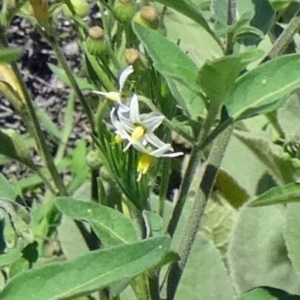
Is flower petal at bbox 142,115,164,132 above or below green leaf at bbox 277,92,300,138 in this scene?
above

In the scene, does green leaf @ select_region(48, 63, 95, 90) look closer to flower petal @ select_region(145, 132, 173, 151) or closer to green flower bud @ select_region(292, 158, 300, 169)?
green flower bud @ select_region(292, 158, 300, 169)

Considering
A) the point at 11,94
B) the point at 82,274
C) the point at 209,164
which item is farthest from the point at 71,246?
the point at 82,274

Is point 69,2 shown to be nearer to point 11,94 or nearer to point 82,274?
point 11,94

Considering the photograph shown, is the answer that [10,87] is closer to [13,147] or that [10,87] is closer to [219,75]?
[13,147]

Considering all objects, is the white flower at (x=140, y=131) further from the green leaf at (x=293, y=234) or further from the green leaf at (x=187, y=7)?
the green leaf at (x=293, y=234)

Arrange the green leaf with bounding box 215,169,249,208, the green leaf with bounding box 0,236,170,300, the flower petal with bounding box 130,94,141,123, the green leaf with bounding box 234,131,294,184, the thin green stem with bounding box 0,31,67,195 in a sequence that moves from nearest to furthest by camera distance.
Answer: the green leaf with bounding box 0,236,170,300
the flower petal with bounding box 130,94,141,123
the thin green stem with bounding box 0,31,67,195
the green leaf with bounding box 234,131,294,184
the green leaf with bounding box 215,169,249,208

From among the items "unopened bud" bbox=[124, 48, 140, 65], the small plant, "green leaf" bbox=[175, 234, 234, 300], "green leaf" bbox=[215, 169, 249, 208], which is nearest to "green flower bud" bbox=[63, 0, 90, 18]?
the small plant

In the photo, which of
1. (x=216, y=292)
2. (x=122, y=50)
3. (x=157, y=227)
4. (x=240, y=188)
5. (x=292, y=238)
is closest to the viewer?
(x=157, y=227)

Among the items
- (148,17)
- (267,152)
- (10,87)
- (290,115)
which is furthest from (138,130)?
(290,115)
